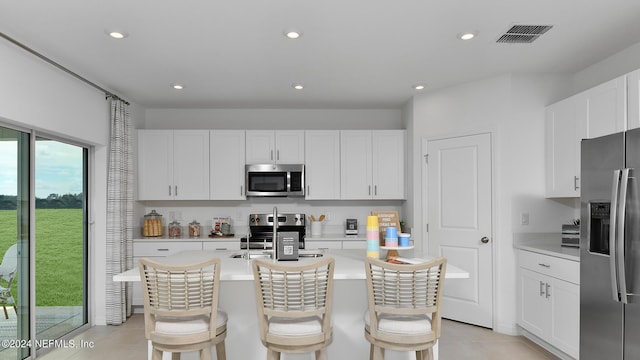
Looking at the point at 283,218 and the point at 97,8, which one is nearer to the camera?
the point at 97,8

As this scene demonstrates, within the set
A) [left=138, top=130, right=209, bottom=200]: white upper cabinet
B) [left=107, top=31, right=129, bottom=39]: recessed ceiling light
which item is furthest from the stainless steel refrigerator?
[left=138, top=130, right=209, bottom=200]: white upper cabinet

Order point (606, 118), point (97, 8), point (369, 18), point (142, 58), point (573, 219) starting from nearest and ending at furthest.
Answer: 1. point (97, 8)
2. point (369, 18)
3. point (606, 118)
4. point (142, 58)
5. point (573, 219)

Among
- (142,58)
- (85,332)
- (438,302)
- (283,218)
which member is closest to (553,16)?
(438,302)

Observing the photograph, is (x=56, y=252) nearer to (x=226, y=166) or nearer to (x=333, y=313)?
(x=226, y=166)

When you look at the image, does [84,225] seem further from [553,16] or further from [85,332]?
[553,16]

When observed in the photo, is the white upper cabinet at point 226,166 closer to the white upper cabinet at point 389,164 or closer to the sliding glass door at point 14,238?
the white upper cabinet at point 389,164

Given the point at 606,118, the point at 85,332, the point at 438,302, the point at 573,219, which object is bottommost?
the point at 85,332

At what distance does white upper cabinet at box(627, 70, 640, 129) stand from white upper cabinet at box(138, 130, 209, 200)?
14.1 ft

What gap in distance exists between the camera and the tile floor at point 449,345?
3562 millimetres

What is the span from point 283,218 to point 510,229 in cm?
271

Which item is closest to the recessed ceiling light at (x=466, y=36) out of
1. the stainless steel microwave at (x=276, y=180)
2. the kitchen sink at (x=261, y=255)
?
the kitchen sink at (x=261, y=255)

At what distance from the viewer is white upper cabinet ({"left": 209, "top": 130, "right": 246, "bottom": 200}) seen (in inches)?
209

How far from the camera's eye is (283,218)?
18.0ft

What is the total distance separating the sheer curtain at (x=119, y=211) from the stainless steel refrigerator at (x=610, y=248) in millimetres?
4241
